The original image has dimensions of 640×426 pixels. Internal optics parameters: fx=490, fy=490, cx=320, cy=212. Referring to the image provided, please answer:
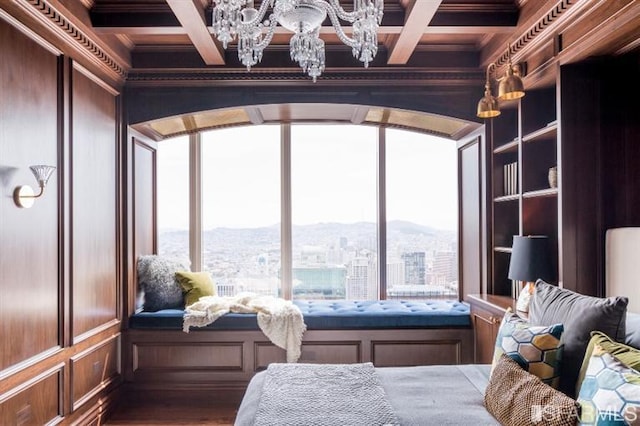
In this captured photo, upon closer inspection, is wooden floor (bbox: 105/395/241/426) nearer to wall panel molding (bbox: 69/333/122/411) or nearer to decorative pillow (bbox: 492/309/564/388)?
wall panel molding (bbox: 69/333/122/411)

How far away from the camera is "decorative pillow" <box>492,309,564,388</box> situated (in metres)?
1.85

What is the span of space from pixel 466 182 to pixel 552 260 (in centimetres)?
140

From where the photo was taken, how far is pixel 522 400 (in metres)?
1.70

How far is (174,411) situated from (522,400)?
2.77 metres

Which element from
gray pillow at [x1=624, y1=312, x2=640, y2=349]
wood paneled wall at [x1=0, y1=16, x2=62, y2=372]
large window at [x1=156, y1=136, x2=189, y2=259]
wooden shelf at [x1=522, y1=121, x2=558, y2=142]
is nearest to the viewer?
→ gray pillow at [x1=624, y1=312, x2=640, y2=349]

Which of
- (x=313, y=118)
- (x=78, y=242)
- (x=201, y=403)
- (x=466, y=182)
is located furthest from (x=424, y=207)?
(x=78, y=242)

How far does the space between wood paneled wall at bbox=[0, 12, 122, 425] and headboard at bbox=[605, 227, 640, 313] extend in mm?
3023

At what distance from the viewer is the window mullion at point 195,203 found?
4758mm

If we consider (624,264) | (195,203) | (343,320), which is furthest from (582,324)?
(195,203)

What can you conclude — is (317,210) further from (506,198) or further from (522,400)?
(522,400)

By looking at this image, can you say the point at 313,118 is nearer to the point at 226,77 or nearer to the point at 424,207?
the point at 226,77

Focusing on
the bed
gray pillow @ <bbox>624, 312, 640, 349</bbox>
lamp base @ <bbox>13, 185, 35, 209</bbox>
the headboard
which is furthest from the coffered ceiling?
gray pillow @ <bbox>624, 312, 640, 349</bbox>

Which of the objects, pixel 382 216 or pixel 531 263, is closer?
pixel 531 263

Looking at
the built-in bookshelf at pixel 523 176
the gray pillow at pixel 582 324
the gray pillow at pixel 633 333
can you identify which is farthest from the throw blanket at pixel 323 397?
the built-in bookshelf at pixel 523 176
